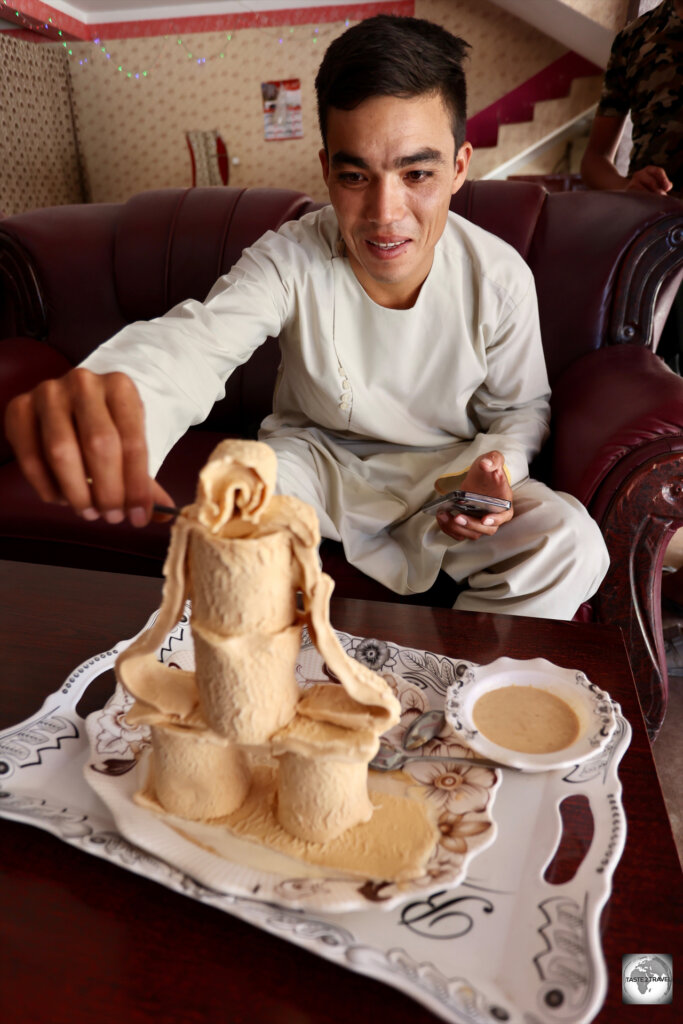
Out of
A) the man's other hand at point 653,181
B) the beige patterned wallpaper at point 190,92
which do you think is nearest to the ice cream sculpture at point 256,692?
the man's other hand at point 653,181

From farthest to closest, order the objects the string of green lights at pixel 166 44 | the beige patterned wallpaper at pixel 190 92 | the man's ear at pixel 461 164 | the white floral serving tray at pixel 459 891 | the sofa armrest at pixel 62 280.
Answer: the string of green lights at pixel 166 44, the beige patterned wallpaper at pixel 190 92, the sofa armrest at pixel 62 280, the man's ear at pixel 461 164, the white floral serving tray at pixel 459 891

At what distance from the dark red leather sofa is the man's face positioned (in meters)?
0.50

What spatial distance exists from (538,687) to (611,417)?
71cm

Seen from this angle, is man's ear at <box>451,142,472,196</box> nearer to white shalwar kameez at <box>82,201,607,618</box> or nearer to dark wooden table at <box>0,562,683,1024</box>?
white shalwar kameez at <box>82,201,607,618</box>

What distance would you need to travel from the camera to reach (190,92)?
17.6 ft

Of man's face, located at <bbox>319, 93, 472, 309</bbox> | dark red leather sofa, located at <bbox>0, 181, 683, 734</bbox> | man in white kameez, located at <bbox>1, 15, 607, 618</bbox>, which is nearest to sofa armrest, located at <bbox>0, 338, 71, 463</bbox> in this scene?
dark red leather sofa, located at <bbox>0, 181, 683, 734</bbox>

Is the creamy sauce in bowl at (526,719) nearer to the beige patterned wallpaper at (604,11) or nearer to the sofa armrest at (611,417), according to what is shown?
the sofa armrest at (611,417)

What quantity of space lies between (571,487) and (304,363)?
0.59 m

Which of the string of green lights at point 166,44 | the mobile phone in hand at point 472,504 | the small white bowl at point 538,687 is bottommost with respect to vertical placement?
the small white bowl at point 538,687

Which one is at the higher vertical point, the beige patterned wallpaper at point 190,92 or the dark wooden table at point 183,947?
the beige patterned wallpaper at point 190,92

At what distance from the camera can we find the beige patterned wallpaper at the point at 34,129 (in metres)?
4.94

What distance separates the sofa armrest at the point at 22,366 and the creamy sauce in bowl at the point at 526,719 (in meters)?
1.47

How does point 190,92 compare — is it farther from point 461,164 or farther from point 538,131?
point 461,164

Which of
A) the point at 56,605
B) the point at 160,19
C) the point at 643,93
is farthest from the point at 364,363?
the point at 160,19
